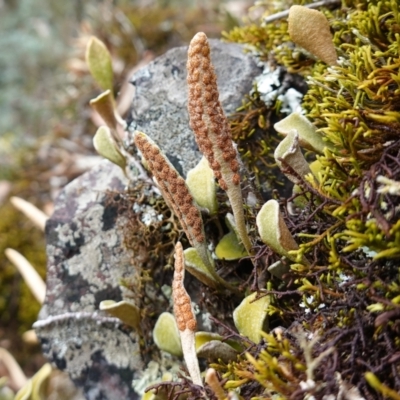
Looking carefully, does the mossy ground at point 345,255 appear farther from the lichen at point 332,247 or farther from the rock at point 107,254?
the rock at point 107,254

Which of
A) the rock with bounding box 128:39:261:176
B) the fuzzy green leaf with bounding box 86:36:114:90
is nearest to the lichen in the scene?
the rock with bounding box 128:39:261:176

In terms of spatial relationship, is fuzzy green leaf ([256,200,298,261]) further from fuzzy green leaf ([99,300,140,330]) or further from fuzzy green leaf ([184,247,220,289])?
fuzzy green leaf ([99,300,140,330])

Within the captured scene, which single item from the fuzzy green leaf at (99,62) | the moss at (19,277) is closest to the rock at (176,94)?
the fuzzy green leaf at (99,62)

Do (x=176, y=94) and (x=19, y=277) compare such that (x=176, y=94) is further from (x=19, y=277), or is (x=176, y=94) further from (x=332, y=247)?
(x=19, y=277)

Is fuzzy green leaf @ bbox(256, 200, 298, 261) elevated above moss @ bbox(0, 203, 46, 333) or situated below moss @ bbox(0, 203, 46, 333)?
above

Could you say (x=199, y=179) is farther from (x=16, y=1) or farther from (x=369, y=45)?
(x=16, y=1)

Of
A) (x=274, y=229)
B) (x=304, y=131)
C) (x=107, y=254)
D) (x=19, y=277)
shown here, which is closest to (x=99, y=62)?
(x=107, y=254)
